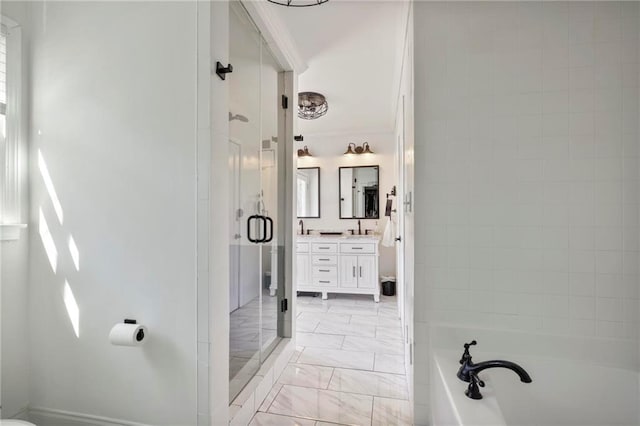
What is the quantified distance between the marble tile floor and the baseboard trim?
2.32 feet

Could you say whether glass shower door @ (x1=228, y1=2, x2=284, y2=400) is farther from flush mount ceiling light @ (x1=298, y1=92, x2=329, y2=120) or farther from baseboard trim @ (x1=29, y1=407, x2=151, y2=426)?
flush mount ceiling light @ (x1=298, y1=92, x2=329, y2=120)

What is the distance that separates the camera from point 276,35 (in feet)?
7.49

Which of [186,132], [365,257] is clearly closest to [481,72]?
[186,132]

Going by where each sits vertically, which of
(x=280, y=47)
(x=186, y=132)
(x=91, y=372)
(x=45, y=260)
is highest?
(x=280, y=47)

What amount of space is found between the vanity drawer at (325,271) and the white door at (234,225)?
8.52 feet

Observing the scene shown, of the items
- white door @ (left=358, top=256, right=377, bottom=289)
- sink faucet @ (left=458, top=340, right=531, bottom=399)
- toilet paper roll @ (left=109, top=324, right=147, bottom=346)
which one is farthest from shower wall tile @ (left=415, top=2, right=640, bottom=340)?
white door @ (left=358, top=256, right=377, bottom=289)

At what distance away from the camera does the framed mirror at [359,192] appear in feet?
16.2

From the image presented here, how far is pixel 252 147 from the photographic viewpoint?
209 cm

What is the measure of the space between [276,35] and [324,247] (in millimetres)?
2780

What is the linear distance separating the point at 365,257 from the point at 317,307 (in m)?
0.93

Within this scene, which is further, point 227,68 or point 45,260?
point 45,260

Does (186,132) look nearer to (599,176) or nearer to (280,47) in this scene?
(280,47)

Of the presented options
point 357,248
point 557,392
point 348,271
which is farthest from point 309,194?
point 557,392

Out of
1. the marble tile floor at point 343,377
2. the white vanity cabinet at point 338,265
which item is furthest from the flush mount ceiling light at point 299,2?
A: the white vanity cabinet at point 338,265
